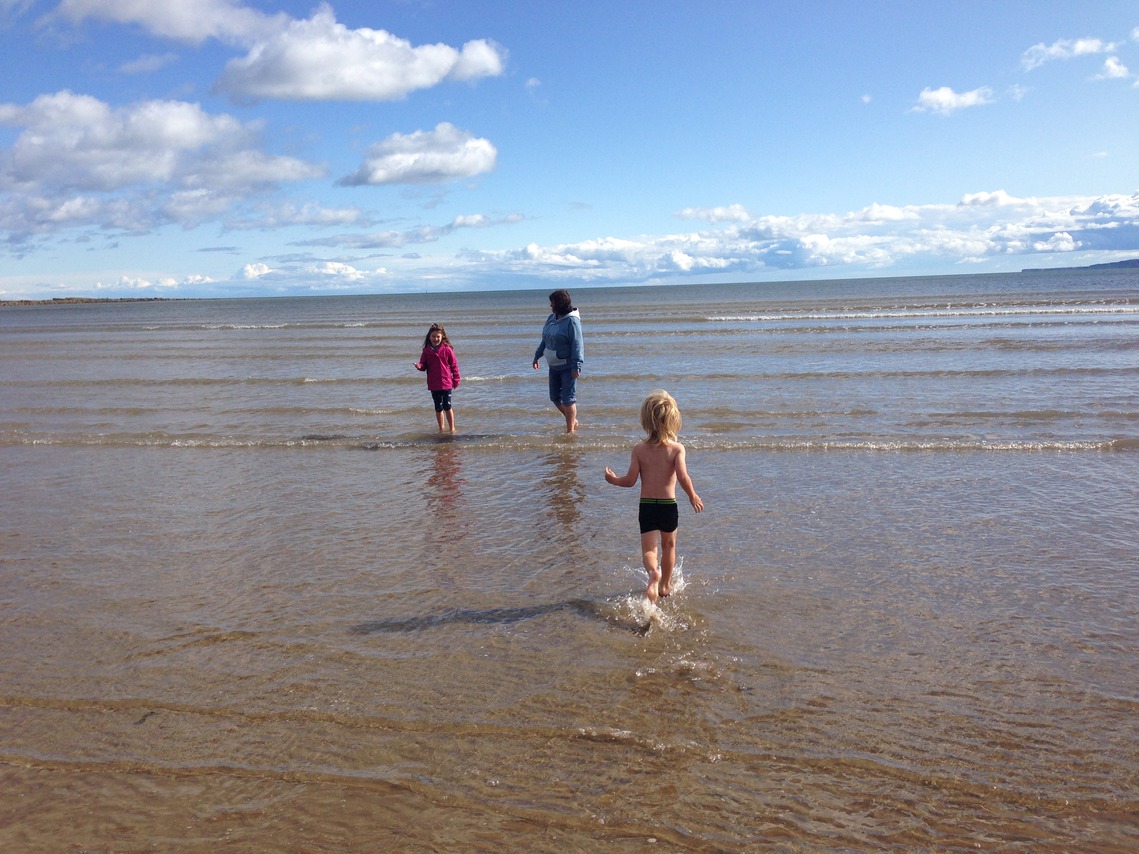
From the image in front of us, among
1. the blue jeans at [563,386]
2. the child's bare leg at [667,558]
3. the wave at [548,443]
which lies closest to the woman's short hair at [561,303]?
the blue jeans at [563,386]

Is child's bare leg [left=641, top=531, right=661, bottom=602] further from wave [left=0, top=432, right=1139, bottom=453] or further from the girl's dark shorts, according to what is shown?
the girl's dark shorts

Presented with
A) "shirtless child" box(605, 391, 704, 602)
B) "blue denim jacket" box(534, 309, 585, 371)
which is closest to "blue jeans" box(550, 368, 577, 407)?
"blue denim jacket" box(534, 309, 585, 371)

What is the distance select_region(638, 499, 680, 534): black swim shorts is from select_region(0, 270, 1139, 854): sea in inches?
21.9

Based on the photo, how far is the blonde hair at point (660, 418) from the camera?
529 cm

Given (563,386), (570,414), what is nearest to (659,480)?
(563,386)

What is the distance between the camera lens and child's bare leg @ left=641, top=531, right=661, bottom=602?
5332 millimetres

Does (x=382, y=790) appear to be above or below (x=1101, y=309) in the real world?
below

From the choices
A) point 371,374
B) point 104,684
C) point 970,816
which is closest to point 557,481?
point 104,684

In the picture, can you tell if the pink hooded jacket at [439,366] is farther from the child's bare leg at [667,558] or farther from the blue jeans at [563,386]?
the child's bare leg at [667,558]

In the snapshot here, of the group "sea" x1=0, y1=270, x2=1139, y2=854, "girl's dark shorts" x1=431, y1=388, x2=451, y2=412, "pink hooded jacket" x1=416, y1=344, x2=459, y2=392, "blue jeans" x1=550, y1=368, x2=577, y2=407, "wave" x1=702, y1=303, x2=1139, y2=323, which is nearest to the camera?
"sea" x1=0, y1=270, x2=1139, y2=854

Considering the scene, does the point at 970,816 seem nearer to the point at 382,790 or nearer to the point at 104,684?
the point at 382,790

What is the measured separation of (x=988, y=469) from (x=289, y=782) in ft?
28.6

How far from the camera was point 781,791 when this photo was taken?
3404 millimetres

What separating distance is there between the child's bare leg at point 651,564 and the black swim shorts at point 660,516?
0.06 metres
